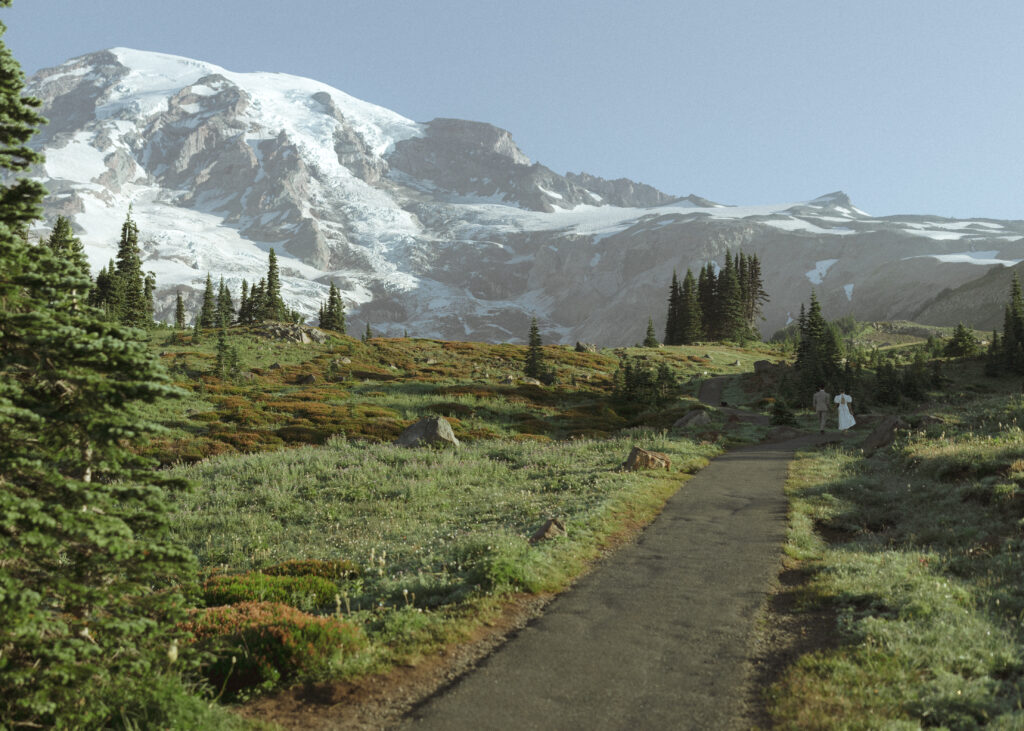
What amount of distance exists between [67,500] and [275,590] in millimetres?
4781

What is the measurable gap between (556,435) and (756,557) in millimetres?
23853

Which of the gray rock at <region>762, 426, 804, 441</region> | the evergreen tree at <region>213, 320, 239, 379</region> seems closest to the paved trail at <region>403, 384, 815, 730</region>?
the gray rock at <region>762, 426, 804, 441</region>

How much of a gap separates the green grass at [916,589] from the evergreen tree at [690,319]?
3500 inches

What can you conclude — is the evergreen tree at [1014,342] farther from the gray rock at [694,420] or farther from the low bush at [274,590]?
the low bush at [274,590]

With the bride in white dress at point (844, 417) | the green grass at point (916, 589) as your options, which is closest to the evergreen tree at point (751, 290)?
the bride in white dress at point (844, 417)

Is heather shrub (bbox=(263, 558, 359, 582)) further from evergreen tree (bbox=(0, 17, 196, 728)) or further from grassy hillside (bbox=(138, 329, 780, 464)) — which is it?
grassy hillside (bbox=(138, 329, 780, 464))

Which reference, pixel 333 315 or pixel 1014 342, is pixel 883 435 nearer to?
pixel 1014 342

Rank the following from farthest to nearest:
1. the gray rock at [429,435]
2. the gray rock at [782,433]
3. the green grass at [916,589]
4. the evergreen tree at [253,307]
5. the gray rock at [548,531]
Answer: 1. the evergreen tree at [253,307]
2. the gray rock at [782,433]
3. the gray rock at [429,435]
4. the gray rock at [548,531]
5. the green grass at [916,589]

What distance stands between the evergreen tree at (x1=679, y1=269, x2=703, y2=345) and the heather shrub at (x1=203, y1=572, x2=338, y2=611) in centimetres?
10106

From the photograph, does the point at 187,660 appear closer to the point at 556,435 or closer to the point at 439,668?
the point at 439,668

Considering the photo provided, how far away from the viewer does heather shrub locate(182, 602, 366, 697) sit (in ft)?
21.7

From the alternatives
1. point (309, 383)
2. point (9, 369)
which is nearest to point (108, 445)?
point (9, 369)

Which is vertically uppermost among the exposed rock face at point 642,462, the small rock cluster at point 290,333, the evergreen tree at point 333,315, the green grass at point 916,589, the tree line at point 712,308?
the tree line at point 712,308

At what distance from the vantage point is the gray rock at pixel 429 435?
2583cm
